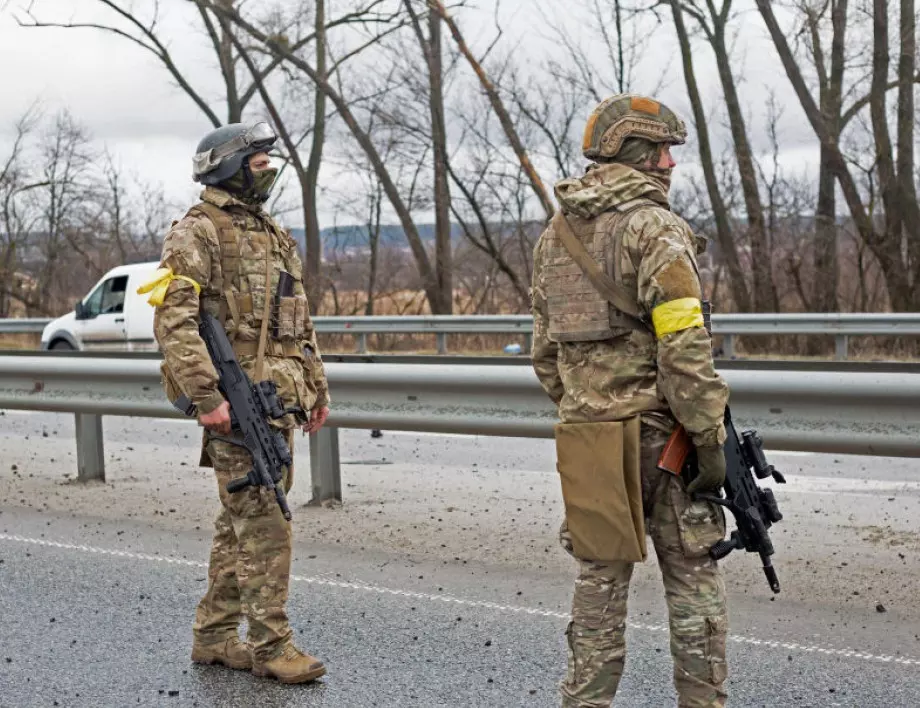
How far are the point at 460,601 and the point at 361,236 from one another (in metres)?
28.5

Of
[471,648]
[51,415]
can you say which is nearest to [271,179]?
[471,648]

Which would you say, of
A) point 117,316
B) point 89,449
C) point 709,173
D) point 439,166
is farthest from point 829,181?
point 89,449

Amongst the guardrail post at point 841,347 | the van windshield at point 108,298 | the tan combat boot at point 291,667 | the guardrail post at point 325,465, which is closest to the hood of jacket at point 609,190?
the tan combat boot at point 291,667

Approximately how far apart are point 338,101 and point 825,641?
22.7 metres

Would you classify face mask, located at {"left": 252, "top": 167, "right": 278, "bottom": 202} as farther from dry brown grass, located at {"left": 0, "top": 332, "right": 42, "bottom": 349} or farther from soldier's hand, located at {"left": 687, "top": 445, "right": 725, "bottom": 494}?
dry brown grass, located at {"left": 0, "top": 332, "right": 42, "bottom": 349}

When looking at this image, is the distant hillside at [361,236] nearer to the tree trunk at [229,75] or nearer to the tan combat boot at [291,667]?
the tree trunk at [229,75]

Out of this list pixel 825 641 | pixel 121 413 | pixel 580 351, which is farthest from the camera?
pixel 121 413

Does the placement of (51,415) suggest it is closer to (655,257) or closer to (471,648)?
(471,648)

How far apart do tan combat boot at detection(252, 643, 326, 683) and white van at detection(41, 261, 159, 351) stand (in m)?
16.9

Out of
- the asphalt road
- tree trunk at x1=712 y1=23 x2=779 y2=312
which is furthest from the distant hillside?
the asphalt road

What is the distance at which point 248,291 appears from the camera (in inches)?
191

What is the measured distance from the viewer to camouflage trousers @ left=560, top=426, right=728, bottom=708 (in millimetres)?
3783

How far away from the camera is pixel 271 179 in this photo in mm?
4953

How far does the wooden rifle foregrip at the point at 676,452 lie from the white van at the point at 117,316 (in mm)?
18220
